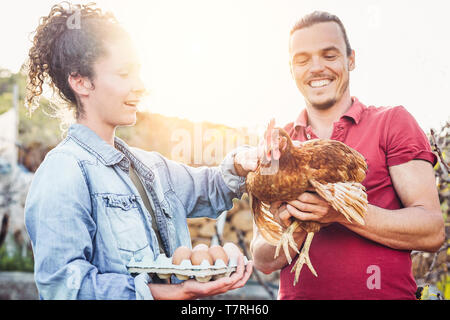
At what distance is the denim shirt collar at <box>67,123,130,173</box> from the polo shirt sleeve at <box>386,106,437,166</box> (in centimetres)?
113

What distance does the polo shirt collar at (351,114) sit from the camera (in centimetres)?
178

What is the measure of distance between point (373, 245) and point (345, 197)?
378 mm

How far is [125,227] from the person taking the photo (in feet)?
4.99

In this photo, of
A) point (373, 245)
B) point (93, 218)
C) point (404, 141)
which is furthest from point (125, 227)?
point (404, 141)

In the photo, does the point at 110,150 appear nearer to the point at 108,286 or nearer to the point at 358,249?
the point at 108,286

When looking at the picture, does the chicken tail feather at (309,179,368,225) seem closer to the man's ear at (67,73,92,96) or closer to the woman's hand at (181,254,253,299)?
the woman's hand at (181,254,253,299)

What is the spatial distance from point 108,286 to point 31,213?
369mm

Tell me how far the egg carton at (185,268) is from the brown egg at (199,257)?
3cm

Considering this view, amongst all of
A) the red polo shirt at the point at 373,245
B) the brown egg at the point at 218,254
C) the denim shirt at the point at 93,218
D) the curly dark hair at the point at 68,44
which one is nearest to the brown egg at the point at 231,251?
the brown egg at the point at 218,254

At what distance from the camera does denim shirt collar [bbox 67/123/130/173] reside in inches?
62.5

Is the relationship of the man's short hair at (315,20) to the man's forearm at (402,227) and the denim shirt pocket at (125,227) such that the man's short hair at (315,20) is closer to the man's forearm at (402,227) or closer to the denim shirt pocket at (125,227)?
the man's forearm at (402,227)

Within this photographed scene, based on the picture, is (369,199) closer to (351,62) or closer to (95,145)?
(351,62)

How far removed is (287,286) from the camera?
6.04 feet

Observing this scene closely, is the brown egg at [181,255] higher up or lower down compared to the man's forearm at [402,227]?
lower down
